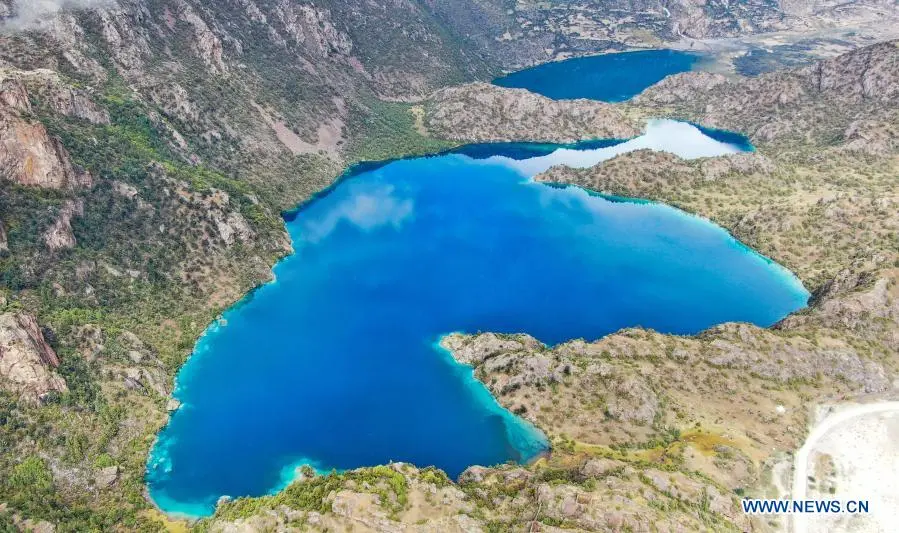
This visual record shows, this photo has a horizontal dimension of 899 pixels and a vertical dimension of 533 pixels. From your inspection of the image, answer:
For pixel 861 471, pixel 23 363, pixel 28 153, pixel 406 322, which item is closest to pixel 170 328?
pixel 23 363

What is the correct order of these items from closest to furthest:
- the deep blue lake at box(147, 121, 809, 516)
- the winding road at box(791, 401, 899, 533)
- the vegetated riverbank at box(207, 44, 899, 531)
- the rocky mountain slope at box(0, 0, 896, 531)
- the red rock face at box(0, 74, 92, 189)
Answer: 1. the vegetated riverbank at box(207, 44, 899, 531)
2. the rocky mountain slope at box(0, 0, 896, 531)
3. the winding road at box(791, 401, 899, 533)
4. the deep blue lake at box(147, 121, 809, 516)
5. the red rock face at box(0, 74, 92, 189)

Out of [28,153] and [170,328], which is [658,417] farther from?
[28,153]

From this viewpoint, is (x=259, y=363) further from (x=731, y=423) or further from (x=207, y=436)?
(x=731, y=423)

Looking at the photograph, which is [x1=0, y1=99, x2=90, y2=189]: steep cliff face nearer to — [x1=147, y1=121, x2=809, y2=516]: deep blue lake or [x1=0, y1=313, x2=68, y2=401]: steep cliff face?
[x1=0, y1=313, x2=68, y2=401]: steep cliff face

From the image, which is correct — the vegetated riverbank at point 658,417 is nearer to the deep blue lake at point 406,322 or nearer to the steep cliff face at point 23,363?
the deep blue lake at point 406,322

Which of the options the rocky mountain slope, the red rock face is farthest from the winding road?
the red rock face

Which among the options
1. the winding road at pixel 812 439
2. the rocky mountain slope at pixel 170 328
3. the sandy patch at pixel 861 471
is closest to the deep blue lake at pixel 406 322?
the rocky mountain slope at pixel 170 328

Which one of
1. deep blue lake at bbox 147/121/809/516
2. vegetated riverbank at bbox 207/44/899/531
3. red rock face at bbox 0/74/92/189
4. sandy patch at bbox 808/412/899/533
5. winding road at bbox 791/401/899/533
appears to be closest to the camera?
vegetated riverbank at bbox 207/44/899/531
